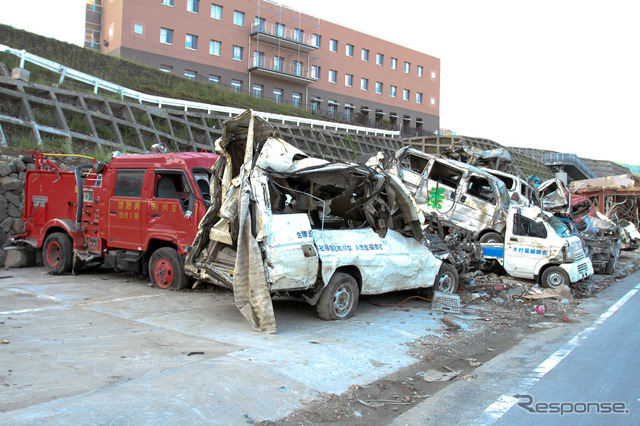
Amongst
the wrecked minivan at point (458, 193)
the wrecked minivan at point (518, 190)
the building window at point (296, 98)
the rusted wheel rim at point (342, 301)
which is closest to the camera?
the rusted wheel rim at point (342, 301)

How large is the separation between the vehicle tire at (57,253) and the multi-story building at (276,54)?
3150 centimetres

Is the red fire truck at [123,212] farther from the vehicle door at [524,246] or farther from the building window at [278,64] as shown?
the building window at [278,64]

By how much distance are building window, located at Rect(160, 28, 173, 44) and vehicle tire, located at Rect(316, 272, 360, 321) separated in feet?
124

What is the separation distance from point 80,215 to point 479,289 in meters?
8.81

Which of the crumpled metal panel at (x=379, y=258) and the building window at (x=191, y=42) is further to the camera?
the building window at (x=191, y=42)

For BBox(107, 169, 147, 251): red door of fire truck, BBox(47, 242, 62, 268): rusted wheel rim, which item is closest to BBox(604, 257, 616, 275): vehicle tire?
BBox(107, 169, 147, 251): red door of fire truck

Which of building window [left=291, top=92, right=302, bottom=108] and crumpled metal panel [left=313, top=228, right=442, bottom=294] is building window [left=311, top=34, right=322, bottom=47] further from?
crumpled metal panel [left=313, top=228, right=442, bottom=294]

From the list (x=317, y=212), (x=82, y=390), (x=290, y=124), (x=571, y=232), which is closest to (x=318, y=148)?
(x=290, y=124)

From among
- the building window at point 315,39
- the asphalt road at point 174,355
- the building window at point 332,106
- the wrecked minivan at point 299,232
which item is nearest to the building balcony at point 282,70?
the building window at point 315,39

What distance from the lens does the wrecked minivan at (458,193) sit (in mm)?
13312

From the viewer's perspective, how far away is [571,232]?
12234 millimetres

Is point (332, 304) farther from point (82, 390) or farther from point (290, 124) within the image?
point (290, 124)

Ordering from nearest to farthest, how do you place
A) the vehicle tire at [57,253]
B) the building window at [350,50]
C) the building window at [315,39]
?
1. the vehicle tire at [57,253]
2. the building window at [315,39]
3. the building window at [350,50]

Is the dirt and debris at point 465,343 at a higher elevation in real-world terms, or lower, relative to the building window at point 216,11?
lower
